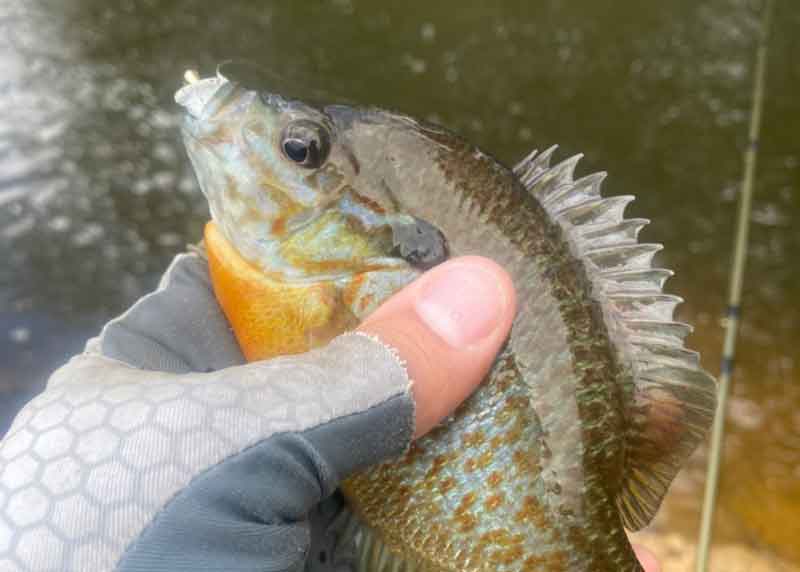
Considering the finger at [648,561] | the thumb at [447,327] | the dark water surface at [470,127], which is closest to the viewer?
the thumb at [447,327]

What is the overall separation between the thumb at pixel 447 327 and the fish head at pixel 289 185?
0.18m

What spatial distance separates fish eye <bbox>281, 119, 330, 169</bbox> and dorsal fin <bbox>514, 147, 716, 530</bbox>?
0.43 meters

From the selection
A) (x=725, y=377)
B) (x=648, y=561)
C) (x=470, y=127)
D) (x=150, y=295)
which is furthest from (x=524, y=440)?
(x=470, y=127)

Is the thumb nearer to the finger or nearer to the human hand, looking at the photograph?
the human hand

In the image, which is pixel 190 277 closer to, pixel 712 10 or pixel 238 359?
pixel 238 359

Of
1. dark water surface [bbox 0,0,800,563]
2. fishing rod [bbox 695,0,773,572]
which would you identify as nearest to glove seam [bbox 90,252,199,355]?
fishing rod [bbox 695,0,773,572]

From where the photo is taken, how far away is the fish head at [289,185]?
1705 millimetres

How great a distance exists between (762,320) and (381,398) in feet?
14.5

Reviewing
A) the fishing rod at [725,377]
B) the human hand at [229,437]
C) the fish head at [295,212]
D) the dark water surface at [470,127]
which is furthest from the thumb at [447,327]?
the dark water surface at [470,127]

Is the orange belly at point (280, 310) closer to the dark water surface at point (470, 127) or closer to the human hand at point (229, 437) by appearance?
the human hand at point (229, 437)

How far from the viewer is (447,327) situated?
1527 mm

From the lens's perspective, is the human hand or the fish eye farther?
the fish eye

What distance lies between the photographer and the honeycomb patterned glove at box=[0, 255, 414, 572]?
126 cm

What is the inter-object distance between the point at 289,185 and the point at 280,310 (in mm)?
275
